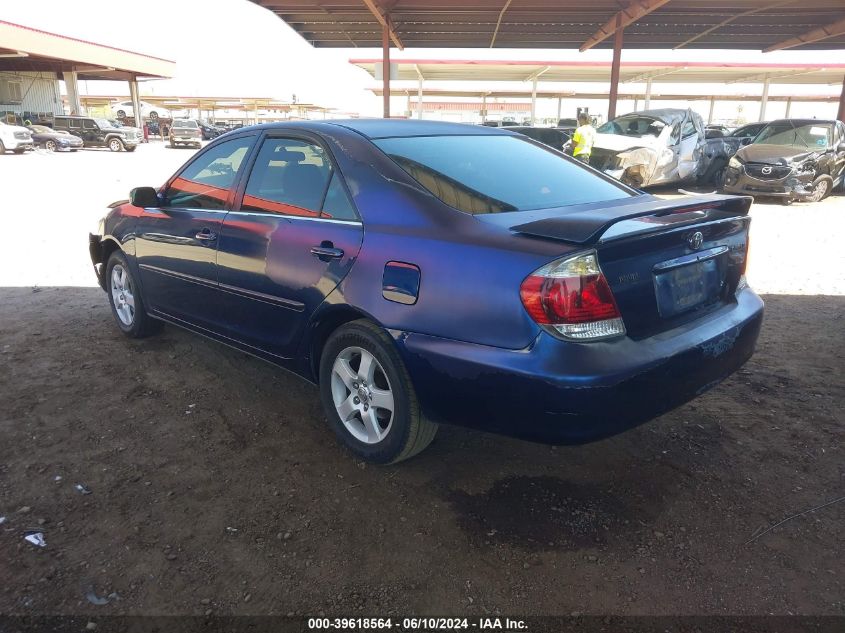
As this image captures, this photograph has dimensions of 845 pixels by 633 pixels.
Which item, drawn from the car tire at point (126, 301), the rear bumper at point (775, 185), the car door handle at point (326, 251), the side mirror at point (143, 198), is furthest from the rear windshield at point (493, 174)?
the rear bumper at point (775, 185)

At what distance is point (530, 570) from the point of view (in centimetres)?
234

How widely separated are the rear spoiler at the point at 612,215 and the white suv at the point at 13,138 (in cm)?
2985

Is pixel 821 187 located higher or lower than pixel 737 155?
lower

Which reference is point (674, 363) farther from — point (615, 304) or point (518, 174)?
point (518, 174)

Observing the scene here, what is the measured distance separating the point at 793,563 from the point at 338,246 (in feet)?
7.34

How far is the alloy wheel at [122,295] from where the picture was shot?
464 cm

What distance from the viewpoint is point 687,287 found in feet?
8.81

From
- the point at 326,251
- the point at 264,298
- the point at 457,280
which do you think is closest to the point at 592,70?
the point at 264,298

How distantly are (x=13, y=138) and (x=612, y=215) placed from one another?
1190 inches

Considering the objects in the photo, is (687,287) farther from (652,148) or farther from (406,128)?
(652,148)

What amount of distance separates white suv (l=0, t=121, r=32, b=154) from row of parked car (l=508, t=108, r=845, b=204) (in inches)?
932

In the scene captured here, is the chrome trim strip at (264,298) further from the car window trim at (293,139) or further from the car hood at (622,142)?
the car hood at (622,142)

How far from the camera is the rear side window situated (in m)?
3.06

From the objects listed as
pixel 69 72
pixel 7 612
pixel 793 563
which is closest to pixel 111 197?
pixel 7 612
